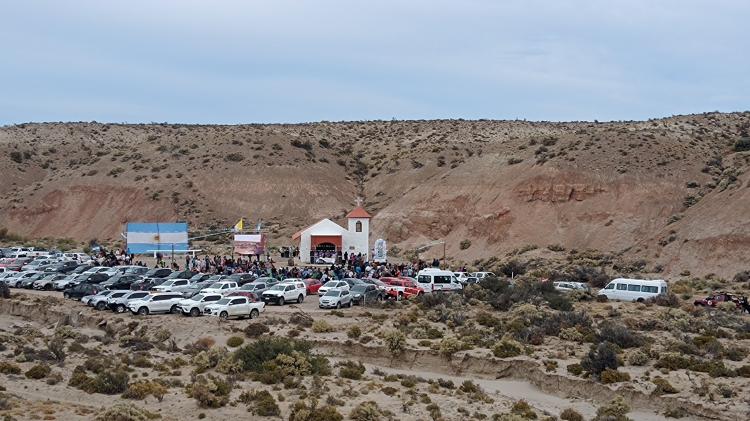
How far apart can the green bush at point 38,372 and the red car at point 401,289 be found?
24503 mm

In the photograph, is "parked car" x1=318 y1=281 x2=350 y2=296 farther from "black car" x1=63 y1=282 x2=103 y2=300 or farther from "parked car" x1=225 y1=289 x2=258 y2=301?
"black car" x1=63 y1=282 x2=103 y2=300

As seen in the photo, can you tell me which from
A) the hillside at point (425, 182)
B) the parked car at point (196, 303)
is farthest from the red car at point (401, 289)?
the hillside at point (425, 182)

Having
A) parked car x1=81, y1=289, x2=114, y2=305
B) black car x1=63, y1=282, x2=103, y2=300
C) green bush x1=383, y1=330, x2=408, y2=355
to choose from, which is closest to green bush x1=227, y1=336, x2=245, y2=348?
green bush x1=383, y1=330, x2=408, y2=355

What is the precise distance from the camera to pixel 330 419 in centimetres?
2305

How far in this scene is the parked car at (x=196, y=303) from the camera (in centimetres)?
4422

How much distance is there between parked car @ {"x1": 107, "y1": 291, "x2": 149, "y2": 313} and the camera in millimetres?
46656

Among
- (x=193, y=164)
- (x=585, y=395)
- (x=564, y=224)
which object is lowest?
(x=585, y=395)

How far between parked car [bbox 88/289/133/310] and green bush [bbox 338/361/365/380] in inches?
747

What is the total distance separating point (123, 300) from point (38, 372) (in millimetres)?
17876

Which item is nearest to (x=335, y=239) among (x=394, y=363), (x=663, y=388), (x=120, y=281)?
(x=120, y=281)

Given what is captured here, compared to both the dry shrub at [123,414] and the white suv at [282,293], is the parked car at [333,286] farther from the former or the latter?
the dry shrub at [123,414]

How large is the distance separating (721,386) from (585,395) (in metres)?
4.20

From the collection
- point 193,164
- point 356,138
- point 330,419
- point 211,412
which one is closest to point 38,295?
point 211,412

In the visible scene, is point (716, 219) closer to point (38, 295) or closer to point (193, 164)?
point (38, 295)
